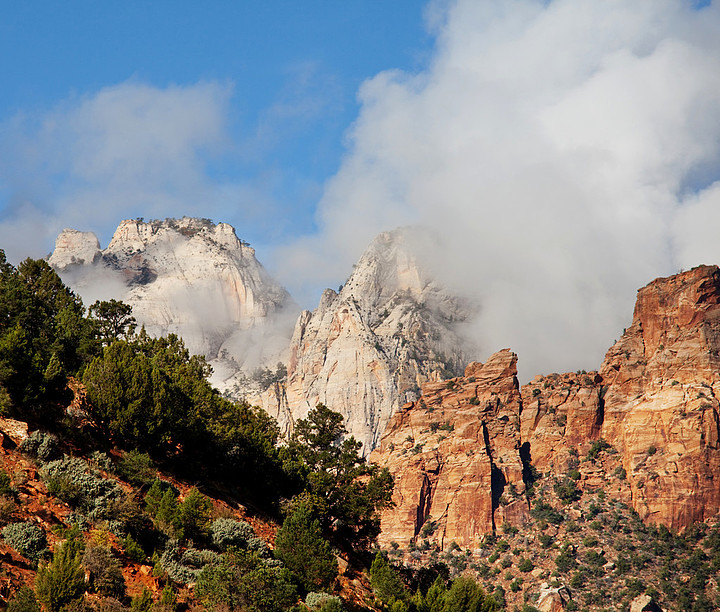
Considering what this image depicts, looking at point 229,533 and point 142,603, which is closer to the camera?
point 142,603

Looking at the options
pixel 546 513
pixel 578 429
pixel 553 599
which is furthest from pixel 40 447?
pixel 578 429

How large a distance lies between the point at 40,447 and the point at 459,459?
453ft

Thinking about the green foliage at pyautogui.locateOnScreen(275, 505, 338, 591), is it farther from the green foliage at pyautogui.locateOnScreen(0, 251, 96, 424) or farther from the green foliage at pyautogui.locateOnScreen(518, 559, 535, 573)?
the green foliage at pyautogui.locateOnScreen(518, 559, 535, 573)

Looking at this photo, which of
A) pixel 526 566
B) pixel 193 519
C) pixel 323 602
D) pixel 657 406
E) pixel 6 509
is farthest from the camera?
pixel 657 406

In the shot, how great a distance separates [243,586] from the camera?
97.0ft

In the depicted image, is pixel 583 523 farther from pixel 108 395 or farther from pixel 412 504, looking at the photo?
pixel 108 395

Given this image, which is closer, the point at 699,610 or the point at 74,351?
the point at 74,351

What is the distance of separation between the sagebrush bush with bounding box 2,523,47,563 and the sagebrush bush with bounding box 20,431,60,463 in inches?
231

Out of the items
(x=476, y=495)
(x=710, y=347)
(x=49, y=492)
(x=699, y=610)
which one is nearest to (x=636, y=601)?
(x=699, y=610)

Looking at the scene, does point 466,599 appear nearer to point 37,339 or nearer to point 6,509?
point 6,509

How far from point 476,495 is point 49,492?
135079 mm

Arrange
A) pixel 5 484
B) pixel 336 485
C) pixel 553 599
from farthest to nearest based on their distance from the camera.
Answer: pixel 553 599, pixel 336 485, pixel 5 484

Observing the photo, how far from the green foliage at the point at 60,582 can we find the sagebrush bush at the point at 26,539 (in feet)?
4.11

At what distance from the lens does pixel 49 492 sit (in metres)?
30.4
